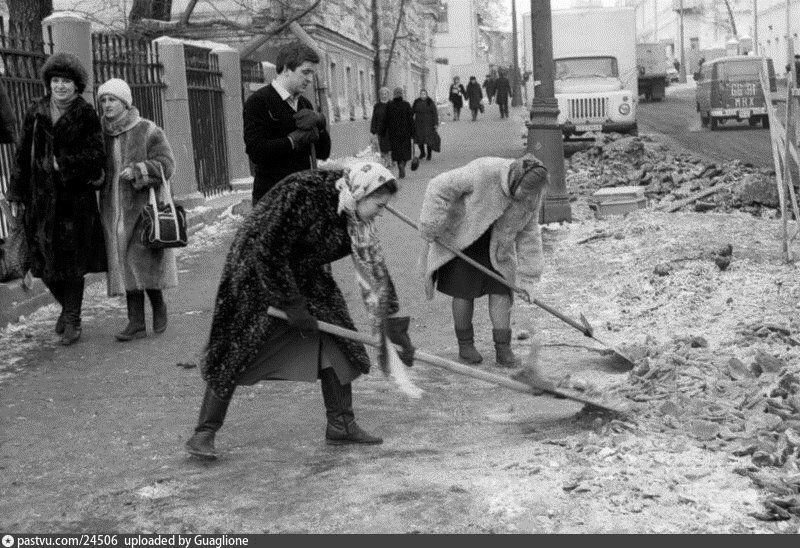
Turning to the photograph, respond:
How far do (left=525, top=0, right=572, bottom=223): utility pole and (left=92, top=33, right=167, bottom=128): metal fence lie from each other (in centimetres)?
442

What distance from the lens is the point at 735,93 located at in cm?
3091

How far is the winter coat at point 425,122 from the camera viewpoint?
23953 mm

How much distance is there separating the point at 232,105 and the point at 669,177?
639 cm

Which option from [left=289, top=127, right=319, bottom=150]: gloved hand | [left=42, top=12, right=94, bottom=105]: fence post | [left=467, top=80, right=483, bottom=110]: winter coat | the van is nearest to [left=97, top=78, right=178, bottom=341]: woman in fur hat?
[left=289, top=127, right=319, bottom=150]: gloved hand

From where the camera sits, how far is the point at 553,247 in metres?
12.0

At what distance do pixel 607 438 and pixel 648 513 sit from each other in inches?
34.1

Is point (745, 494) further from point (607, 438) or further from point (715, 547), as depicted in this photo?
point (607, 438)

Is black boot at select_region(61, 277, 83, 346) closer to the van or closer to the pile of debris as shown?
the pile of debris

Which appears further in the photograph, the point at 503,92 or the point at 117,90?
the point at 503,92

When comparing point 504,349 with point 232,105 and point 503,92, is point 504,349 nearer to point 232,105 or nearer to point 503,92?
point 232,105

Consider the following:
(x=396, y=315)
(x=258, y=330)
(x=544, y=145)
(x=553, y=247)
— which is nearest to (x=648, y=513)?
(x=396, y=315)

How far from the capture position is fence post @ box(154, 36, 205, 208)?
47.6 feet

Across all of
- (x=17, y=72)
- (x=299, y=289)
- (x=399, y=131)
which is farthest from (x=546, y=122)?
(x=299, y=289)

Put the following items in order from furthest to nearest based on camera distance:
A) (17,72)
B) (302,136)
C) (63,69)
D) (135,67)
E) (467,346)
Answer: (135,67) < (17,72) < (63,69) < (467,346) < (302,136)
